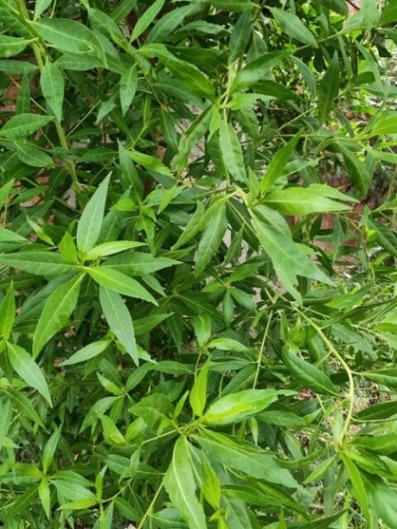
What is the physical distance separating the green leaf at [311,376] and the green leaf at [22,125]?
0.42 meters

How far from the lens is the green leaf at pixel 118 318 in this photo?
0.60m

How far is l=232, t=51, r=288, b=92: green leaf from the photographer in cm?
60

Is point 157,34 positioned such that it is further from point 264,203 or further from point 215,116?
point 264,203

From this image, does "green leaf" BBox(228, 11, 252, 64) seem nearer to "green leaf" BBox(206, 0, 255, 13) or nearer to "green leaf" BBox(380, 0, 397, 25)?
"green leaf" BBox(206, 0, 255, 13)

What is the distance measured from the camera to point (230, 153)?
600 mm

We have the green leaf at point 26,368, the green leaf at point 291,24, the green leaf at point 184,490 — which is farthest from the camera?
the green leaf at point 291,24

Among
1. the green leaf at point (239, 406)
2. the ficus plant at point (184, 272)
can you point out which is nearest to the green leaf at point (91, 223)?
the ficus plant at point (184, 272)

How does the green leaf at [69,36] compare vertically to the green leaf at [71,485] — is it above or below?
above

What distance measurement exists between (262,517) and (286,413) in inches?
8.6

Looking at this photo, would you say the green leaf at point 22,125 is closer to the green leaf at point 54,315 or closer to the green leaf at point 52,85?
the green leaf at point 52,85

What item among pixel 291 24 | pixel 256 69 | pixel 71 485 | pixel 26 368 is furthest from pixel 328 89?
pixel 71 485

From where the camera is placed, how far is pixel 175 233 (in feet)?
2.74

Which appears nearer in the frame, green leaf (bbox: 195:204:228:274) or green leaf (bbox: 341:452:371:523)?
green leaf (bbox: 341:452:371:523)

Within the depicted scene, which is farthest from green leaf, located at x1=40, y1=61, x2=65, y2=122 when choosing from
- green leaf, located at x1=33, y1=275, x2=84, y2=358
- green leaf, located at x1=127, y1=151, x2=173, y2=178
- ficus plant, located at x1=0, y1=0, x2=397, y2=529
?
green leaf, located at x1=33, y1=275, x2=84, y2=358
